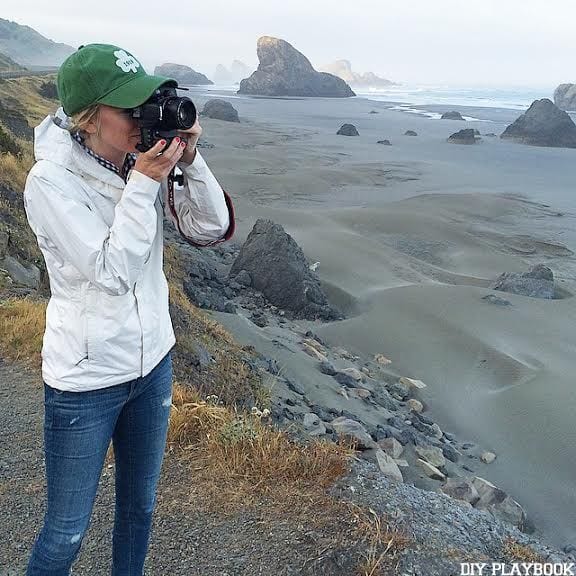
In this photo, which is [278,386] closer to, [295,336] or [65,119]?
[295,336]

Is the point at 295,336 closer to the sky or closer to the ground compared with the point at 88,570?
closer to the ground

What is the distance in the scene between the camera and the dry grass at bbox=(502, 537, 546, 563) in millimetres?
3662

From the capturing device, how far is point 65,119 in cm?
217

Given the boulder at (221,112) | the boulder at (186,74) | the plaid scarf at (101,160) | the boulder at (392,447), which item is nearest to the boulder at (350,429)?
the boulder at (392,447)

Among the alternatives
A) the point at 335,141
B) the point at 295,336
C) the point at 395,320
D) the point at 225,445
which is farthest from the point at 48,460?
the point at 335,141

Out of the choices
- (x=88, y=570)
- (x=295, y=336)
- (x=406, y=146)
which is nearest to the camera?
Result: (x=88, y=570)

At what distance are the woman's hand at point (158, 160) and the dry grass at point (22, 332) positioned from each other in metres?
3.72

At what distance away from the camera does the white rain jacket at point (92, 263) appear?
6.56ft

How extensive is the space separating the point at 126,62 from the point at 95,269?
703 mm

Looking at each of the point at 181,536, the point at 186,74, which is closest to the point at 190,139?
the point at 181,536

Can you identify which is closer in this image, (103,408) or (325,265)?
(103,408)

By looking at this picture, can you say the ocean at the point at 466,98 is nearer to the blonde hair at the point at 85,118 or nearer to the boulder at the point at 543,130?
the boulder at the point at 543,130

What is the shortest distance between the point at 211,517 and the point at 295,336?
21.1ft

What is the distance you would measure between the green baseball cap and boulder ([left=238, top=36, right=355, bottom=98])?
320 feet
